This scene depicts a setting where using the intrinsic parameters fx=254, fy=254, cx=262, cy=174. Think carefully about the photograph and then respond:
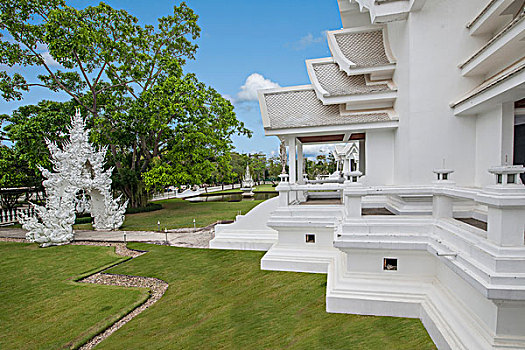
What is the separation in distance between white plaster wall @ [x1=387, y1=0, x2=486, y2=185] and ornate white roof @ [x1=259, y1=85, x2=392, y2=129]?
3.57ft

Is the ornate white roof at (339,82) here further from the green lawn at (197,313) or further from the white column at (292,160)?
the green lawn at (197,313)

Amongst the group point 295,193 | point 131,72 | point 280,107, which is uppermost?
point 131,72

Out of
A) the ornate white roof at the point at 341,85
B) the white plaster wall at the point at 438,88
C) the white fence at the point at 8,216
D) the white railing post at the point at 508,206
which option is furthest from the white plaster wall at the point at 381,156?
the white fence at the point at 8,216

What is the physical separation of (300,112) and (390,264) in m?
5.45

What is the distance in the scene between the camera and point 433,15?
21.8 ft

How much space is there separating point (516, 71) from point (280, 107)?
19.9ft

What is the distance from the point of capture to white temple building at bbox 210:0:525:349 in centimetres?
355

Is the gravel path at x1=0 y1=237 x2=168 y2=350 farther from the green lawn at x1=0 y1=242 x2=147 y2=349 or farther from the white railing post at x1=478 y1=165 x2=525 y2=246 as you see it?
the white railing post at x1=478 y1=165 x2=525 y2=246

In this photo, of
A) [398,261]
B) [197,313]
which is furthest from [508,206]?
[197,313]

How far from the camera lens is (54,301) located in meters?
6.20

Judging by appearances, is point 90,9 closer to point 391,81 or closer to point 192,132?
point 192,132

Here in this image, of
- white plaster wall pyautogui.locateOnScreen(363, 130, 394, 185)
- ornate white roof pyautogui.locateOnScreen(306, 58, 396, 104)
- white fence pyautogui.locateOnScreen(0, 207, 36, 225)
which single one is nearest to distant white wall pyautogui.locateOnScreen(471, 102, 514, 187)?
white plaster wall pyautogui.locateOnScreen(363, 130, 394, 185)

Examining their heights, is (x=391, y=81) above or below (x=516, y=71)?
above

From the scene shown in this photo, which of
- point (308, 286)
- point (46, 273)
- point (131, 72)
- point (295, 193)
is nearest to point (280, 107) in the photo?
point (295, 193)
